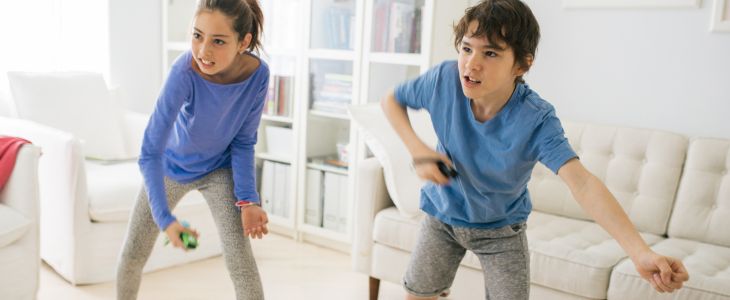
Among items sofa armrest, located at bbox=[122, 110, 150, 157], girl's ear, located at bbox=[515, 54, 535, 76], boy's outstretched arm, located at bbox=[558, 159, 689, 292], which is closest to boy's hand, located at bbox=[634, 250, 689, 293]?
boy's outstretched arm, located at bbox=[558, 159, 689, 292]

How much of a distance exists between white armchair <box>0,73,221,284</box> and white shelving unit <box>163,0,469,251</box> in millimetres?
604

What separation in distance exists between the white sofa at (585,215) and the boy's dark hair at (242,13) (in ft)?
3.15

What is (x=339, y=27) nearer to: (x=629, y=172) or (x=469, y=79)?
(x=629, y=172)

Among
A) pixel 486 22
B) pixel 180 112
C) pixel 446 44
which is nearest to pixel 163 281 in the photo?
pixel 180 112

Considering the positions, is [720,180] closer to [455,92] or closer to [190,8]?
[455,92]

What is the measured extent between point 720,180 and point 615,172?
39cm

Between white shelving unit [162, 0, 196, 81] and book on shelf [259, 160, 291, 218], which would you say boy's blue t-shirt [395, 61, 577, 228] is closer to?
book on shelf [259, 160, 291, 218]

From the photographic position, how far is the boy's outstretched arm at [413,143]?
1609 millimetres

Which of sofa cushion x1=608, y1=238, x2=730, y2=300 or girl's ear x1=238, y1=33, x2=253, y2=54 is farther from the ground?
girl's ear x1=238, y1=33, x2=253, y2=54

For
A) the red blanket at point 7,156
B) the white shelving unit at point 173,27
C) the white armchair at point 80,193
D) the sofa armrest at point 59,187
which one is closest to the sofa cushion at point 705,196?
the white armchair at point 80,193

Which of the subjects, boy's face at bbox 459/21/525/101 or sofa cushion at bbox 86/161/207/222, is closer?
boy's face at bbox 459/21/525/101

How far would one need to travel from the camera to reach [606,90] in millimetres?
3170

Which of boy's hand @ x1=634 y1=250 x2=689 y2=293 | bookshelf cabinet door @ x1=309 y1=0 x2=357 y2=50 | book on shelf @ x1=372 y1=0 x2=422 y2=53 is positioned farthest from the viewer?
bookshelf cabinet door @ x1=309 y1=0 x2=357 y2=50

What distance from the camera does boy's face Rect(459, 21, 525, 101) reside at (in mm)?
1603
